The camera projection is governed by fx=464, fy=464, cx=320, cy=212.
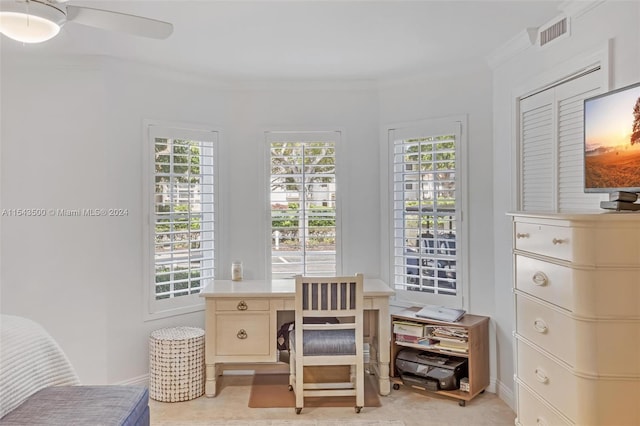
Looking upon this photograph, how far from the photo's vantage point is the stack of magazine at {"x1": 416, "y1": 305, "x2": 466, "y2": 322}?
3.45 m

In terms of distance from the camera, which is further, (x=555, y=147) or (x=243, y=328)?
(x=243, y=328)

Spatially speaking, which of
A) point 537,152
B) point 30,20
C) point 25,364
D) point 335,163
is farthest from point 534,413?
point 335,163

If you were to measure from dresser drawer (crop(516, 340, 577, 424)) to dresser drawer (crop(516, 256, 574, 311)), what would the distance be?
0.83ft

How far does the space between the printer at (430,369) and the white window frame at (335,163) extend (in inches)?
39.9

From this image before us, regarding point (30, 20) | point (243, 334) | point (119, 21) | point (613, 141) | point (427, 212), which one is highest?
point (119, 21)

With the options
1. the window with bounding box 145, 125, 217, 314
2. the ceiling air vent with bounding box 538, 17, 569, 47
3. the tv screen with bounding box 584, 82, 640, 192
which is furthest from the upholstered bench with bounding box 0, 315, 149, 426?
the ceiling air vent with bounding box 538, 17, 569, 47

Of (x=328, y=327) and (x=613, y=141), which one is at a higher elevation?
(x=613, y=141)

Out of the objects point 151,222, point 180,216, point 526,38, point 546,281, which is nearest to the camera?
point 546,281

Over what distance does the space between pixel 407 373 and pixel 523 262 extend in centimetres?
181

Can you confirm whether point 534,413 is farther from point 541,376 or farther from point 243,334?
point 243,334

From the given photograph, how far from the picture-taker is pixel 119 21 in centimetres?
195

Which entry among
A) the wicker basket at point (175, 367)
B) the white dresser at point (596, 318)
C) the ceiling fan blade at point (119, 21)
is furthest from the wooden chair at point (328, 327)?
the ceiling fan blade at point (119, 21)

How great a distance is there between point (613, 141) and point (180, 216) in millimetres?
3083

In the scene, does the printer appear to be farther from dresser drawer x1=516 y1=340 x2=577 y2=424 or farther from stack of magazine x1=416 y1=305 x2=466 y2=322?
dresser drawer x1=516 y1=340 x2=577 y2=424
